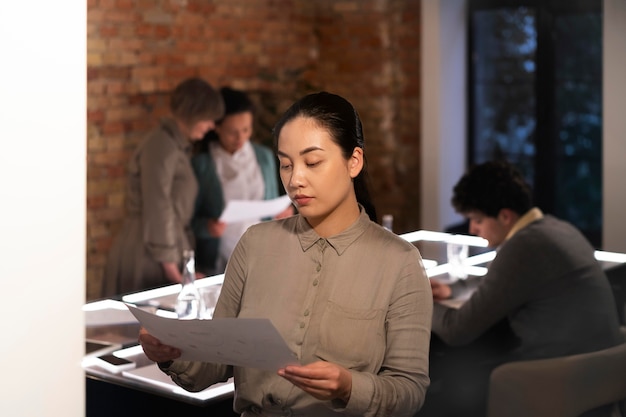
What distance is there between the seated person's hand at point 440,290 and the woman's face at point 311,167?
1700 millimetres

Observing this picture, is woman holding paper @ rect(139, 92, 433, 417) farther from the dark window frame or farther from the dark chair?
the dark window frame

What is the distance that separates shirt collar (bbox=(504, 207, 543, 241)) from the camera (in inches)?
131

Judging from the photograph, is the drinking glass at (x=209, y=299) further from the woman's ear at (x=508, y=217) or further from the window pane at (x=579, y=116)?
the window pane at (x=579, y=116)

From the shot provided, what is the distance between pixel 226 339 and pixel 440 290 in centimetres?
188

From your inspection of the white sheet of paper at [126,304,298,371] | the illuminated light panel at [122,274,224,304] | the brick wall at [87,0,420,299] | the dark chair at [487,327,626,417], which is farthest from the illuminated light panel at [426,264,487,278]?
the brick wall at [87,0,420,299]

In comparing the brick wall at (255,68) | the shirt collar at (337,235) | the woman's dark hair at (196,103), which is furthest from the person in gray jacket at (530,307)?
the brick wall at (255,68)

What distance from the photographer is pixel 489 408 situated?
3131mm

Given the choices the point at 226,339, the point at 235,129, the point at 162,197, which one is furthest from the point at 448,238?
the point at 226,339

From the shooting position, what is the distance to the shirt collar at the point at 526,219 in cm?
332

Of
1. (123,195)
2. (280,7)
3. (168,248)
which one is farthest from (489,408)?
(280,7)

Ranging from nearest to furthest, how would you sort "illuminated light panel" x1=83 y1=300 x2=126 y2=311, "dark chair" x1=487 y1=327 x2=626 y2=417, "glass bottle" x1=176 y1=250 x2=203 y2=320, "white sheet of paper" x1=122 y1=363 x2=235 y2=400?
"white sheet of paper" x1=122 y1=363 x2=235 y2=400, "dark chair" x1=487 y1=327 x2=626 y2=417, "glass bottle" x1=176 y1=250 x2=203 y2=320, "illuminated light panel" x1=83 y1=300 x2=126 y2=311

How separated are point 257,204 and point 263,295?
263 centimetres

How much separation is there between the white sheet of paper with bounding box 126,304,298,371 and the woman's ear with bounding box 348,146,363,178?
371 mm

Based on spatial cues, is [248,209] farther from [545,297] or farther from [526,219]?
[545,297]
